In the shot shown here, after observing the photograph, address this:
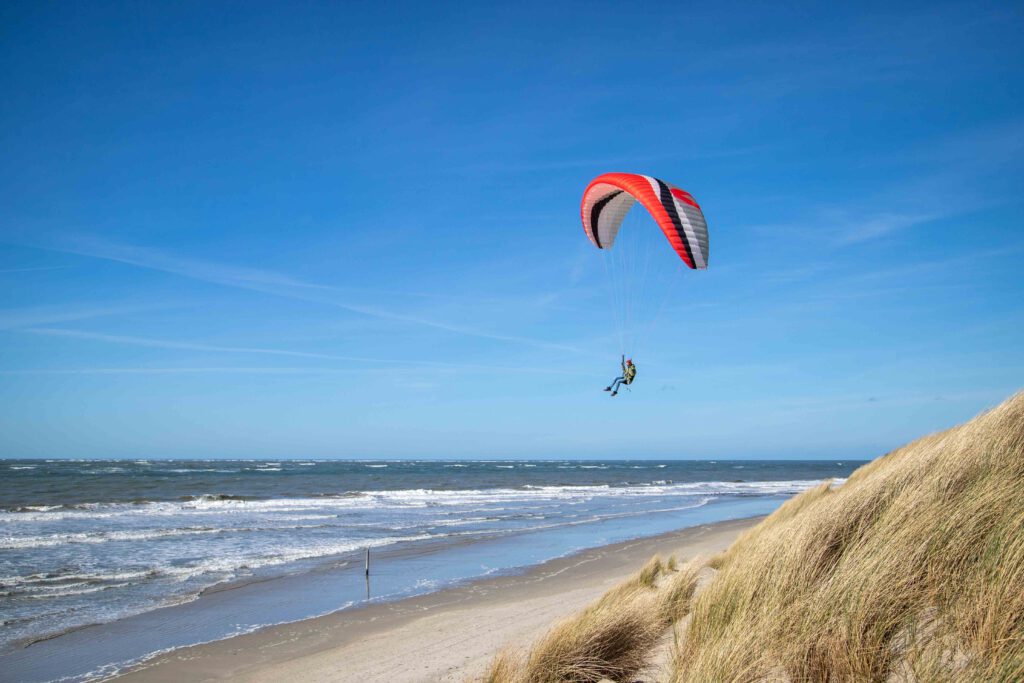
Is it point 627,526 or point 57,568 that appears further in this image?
point 627,526

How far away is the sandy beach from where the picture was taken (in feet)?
24.6

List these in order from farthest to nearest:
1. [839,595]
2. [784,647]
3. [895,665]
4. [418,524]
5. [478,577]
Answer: [418,524] < [478,577] < [839,595] < [784,647] < [895,665]

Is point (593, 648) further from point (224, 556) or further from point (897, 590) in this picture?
point (224, 556)

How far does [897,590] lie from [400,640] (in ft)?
21.1

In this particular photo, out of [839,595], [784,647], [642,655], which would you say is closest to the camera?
[784,647]

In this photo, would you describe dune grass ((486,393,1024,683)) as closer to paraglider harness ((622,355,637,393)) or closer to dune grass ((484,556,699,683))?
dune grass ((484,556,699,683))

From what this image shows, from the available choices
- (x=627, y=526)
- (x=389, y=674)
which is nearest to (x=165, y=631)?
(x=389, y=674)

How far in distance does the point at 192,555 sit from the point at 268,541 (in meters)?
2.88

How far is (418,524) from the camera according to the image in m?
23.4

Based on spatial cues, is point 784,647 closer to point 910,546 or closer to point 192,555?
point 910,546

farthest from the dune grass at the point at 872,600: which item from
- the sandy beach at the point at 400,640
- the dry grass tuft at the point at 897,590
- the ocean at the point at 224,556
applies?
the ocean at the point at 224,556

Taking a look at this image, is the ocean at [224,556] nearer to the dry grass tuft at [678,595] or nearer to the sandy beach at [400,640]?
the sandy beach at [400,640]

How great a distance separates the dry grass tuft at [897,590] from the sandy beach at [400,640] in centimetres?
342

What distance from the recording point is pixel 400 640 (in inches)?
344
